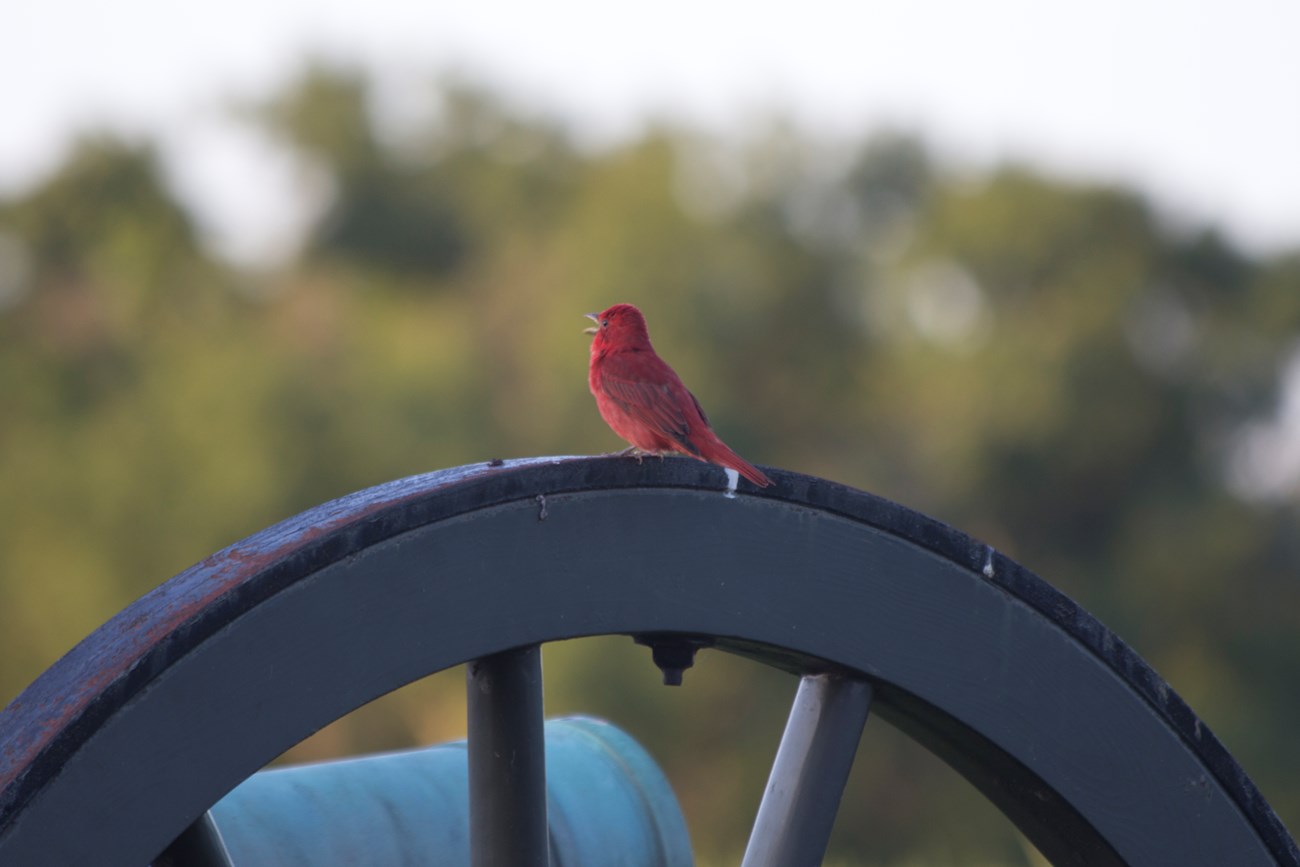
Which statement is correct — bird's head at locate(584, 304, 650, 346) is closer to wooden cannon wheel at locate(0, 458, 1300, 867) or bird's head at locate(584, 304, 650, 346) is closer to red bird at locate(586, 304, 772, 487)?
red bird at locate(586, 304, 772, 487)

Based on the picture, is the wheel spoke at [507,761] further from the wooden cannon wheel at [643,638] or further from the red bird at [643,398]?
the red bird at [643,398]

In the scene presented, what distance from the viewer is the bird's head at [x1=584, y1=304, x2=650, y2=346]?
10.8 ft

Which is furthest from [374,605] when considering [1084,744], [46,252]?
[46,252]

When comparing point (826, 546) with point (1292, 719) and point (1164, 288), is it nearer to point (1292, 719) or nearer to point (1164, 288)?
point (1292, 719)

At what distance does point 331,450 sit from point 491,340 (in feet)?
16.6

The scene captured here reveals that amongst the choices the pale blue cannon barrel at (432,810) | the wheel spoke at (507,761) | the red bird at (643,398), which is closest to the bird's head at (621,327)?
the red bird at (643,398)

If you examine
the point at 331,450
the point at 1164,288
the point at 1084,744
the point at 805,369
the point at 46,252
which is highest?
the point at 1164,288

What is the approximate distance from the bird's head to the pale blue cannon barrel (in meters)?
0.78

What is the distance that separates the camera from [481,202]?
100ft

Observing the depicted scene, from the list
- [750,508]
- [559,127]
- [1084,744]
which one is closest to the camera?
[750,508]

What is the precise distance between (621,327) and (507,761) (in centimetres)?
145

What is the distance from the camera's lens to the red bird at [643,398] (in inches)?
115

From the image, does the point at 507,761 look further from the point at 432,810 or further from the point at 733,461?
the point at 432,810

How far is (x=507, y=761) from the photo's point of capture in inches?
80.9
